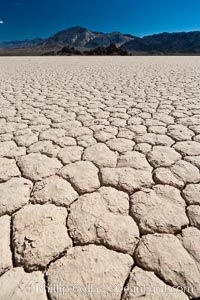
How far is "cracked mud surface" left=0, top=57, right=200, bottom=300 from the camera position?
73cm

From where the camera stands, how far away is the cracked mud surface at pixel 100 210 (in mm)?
730

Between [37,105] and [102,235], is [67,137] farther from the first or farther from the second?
[37,105]

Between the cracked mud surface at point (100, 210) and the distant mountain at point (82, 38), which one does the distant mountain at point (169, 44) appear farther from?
the cracked mud surface at point (100, 210)

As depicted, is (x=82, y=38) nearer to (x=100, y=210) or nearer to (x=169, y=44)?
(x=169, y=44)

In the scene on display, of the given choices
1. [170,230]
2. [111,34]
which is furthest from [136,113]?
[111,34]

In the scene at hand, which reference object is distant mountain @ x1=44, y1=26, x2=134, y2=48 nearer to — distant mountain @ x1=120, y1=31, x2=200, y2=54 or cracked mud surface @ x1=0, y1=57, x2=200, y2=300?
distant mountain @ x1=120, y1=31, x2=200, y2=54

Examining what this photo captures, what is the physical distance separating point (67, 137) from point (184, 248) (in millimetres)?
1305

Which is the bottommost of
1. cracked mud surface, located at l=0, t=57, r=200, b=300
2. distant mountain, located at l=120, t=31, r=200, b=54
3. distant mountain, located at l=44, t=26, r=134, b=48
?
cracked mud surface, located at l=0, t=57, r=200, b=300

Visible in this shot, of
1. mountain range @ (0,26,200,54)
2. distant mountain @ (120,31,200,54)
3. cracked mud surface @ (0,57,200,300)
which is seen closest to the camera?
cracked mud surface @ (0,57,200,300)

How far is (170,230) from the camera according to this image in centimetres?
92

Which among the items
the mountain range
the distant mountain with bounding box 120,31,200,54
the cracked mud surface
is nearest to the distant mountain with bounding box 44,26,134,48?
the mountain range

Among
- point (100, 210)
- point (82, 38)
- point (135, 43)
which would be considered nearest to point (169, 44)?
point (135, 43)

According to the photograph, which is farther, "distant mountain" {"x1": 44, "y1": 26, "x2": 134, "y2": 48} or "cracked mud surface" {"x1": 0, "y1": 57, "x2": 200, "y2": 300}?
"distant mountain" {"x1": 44, "y1": 26, "x2": 134, "y2": 48}

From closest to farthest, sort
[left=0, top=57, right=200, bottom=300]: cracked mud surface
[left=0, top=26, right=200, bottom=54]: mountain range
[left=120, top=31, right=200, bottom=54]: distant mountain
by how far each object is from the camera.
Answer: [left=0, top=57, right=200, bottom=300]: cracked mud surface → [left=0, top=26, right=200, bottom=54]: mountain range → [left=120, top=31, right=200, bottom=54]: distant mountain
